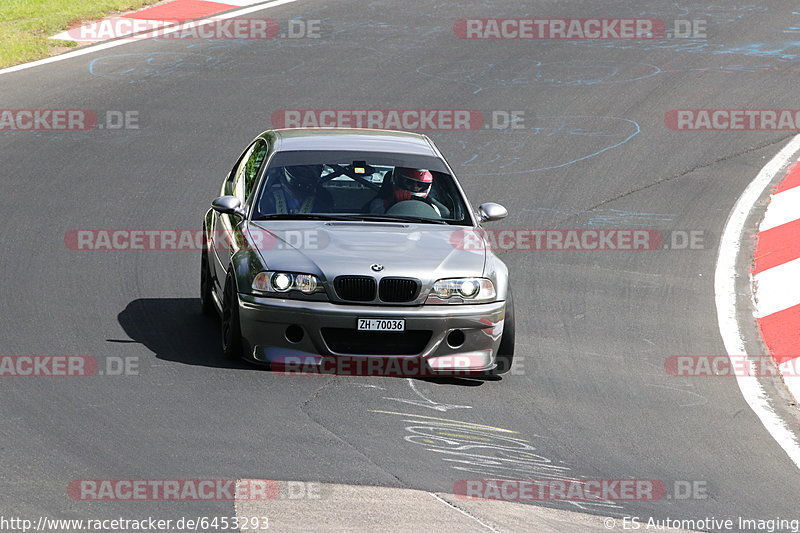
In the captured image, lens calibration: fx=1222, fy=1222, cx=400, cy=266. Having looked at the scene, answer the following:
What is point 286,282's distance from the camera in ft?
27.2

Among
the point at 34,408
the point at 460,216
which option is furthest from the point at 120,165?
the point at 34,408

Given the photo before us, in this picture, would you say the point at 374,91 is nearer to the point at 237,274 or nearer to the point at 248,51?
the point at 248,51

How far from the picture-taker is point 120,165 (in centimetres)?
1421

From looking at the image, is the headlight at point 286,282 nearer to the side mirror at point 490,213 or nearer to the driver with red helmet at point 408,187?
the driver with red helmet at point 408,187

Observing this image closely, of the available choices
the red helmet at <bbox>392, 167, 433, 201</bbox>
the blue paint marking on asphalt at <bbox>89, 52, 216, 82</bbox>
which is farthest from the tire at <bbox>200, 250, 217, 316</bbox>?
the blue paint marking on asphalt at <bbox>89, 52, 216, 82</bbox>

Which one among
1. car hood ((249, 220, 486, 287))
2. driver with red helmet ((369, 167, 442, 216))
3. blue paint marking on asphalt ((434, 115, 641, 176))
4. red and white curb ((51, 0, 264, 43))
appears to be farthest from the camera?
red and white curb ((51, 0, 264, 43))

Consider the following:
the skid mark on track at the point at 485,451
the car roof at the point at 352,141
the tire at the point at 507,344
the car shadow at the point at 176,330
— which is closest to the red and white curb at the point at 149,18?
the car roof at the point at 352,141

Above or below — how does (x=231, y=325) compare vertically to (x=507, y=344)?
above

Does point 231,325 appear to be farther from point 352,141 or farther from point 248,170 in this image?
point 352,141

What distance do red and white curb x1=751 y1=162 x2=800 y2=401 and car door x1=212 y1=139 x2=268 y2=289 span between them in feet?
14.1

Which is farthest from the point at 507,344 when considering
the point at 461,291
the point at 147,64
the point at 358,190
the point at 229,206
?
the point at 147,64

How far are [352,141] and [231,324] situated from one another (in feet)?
6.99

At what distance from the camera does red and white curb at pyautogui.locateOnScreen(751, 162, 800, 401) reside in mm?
9789

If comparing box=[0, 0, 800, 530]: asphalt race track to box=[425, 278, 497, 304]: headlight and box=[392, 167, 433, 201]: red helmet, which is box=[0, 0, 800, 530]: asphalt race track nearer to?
box=[425, 278, 497, 304]: headlight
